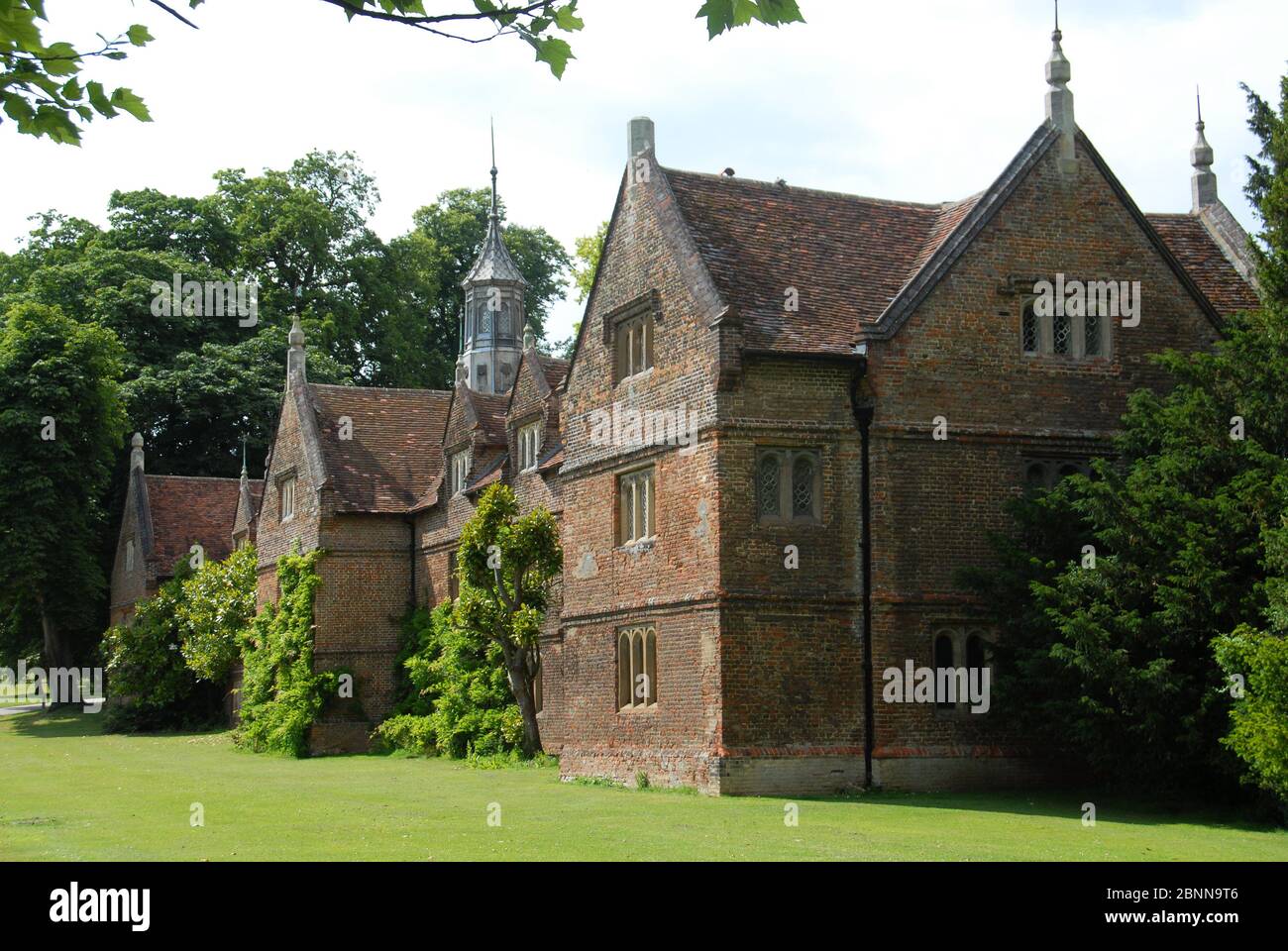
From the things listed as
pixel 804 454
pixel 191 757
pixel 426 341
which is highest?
pixel 426 341

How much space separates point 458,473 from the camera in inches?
1512

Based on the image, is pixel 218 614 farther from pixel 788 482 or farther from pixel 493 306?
pixel 788 482

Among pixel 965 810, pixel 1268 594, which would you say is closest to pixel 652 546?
pixel 965 810

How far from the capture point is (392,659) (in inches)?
1563

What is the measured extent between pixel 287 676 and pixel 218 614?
7183mm

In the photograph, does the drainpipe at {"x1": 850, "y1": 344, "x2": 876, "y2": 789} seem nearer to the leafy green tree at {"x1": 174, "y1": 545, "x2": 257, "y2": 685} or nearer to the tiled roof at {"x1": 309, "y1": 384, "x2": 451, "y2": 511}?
the tiled roof at {"x1": 309, "y1": 384, "x2": 451, "y2": 511}

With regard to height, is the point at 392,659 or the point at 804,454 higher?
the point at 804,454

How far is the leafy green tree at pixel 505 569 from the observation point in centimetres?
3062

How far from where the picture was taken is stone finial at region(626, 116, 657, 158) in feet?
87.0

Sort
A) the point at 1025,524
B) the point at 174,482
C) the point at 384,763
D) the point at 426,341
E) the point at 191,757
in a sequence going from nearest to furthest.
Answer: the point at 1025,524 < the point at 384,763 < the point at 191,757 < the point at 174,482 < the point at 426,341

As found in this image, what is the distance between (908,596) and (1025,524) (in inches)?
79.8

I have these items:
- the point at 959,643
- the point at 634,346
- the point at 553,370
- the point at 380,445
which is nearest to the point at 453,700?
the point at 553,370

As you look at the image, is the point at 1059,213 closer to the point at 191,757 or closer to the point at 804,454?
the point at 804,454

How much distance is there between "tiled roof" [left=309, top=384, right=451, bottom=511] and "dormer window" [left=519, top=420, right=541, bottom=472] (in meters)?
6.08
